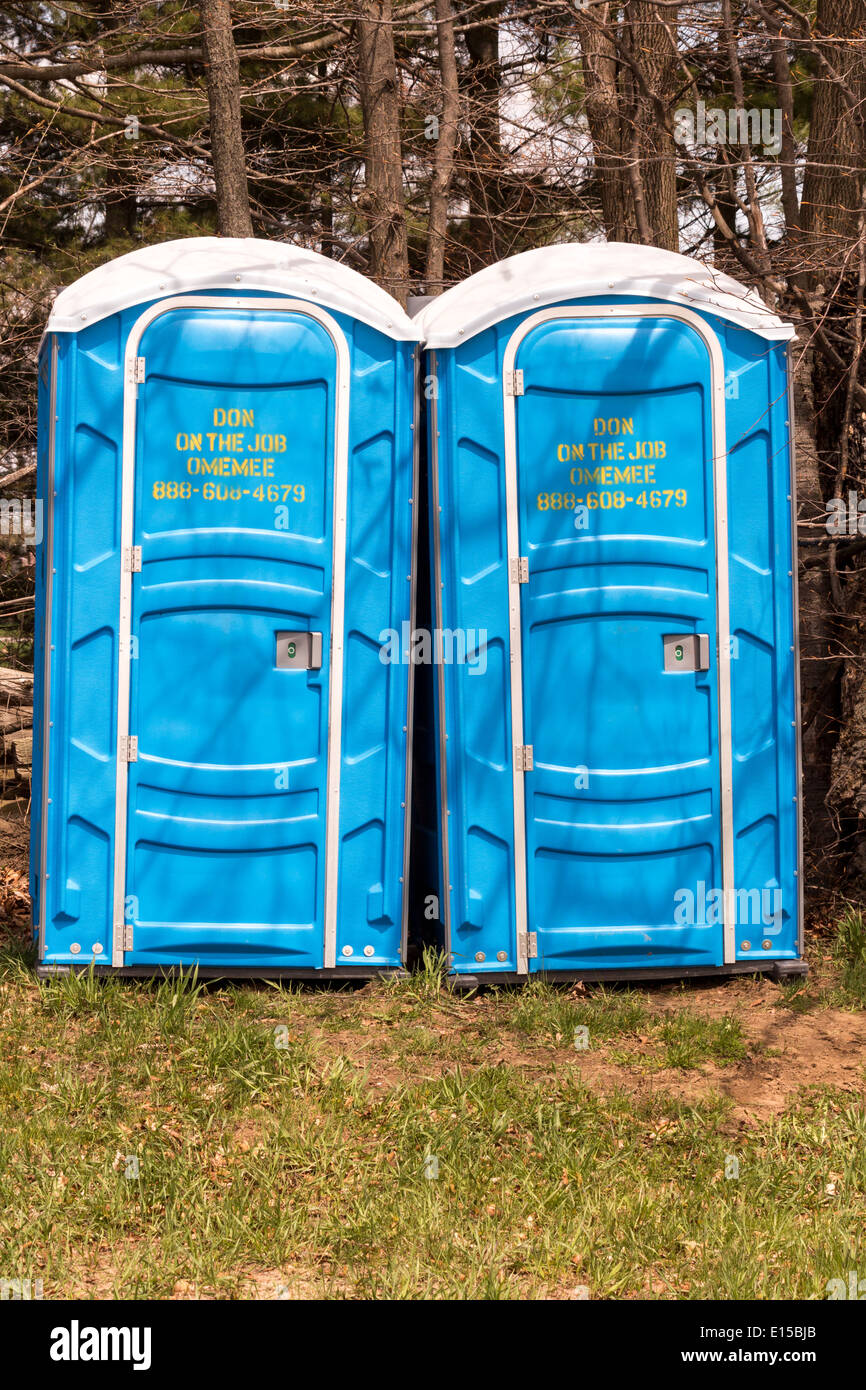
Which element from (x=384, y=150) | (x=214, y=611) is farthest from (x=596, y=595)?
(x=384, y=150)

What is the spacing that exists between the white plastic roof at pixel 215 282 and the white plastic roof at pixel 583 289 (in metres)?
0.20

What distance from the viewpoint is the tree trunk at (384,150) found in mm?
6594

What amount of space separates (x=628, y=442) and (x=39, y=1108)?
291 cm

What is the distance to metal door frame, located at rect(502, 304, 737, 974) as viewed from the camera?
432cm

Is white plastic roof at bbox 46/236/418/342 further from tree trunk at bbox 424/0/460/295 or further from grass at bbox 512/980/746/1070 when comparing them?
tree trunk at bbox 424/0/460/295

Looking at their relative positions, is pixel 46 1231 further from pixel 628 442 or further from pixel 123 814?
pixel 628 442

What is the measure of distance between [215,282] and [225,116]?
3.10 m

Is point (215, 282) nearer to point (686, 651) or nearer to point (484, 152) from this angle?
point (686, 651)

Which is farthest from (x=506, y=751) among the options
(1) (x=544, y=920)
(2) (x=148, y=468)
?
(2) (x=148, y=468)

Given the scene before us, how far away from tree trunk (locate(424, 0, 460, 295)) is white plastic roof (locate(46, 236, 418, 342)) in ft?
10.8

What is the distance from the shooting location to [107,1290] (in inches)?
105
